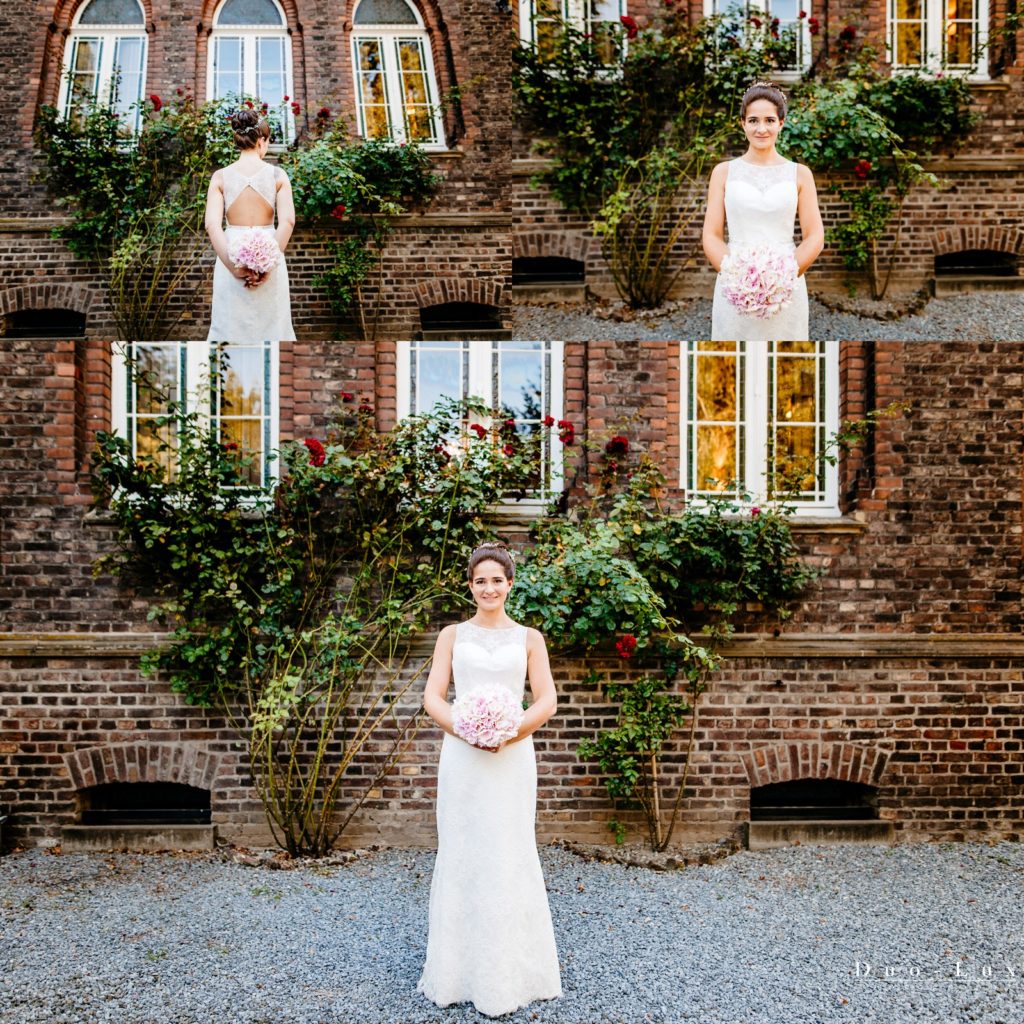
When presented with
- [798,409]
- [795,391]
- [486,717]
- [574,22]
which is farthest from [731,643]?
[574,22]

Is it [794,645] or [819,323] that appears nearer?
[794,645]

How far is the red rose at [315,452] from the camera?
546 cm

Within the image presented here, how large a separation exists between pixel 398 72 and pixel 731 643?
4493 millimetres

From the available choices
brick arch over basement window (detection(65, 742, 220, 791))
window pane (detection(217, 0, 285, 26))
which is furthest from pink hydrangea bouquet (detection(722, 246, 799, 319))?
brick arch over basement window (detection(65, 742, 220, 791))

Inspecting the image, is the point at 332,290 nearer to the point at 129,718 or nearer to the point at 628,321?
the point at 628,321

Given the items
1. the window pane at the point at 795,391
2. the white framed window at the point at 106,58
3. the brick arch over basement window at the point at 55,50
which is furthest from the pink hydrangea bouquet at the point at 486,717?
the brick arch over basement window at the point at 55,50

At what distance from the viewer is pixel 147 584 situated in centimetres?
575

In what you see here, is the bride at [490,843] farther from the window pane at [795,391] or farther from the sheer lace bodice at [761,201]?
the window pane at [795,391]

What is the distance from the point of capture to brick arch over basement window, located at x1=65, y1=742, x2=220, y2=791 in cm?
566

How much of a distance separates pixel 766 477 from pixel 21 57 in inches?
228

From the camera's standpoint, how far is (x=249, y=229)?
4.68 meters

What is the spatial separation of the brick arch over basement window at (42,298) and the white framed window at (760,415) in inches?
165

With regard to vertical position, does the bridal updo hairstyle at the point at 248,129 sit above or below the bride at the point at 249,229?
above

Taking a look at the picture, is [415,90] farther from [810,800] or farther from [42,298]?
[810,800]
